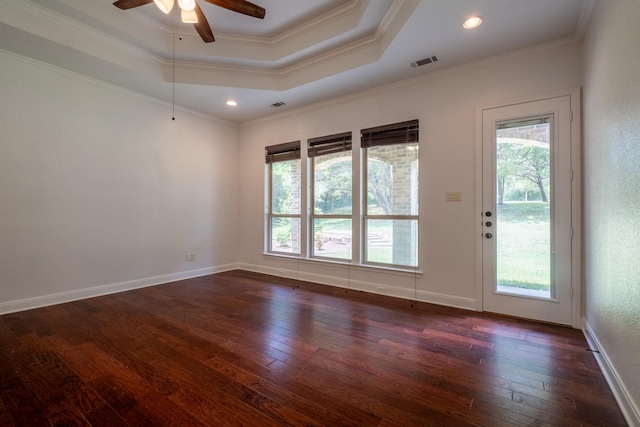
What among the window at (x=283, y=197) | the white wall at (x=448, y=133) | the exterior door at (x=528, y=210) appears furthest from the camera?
the window at (x=283, y=197)

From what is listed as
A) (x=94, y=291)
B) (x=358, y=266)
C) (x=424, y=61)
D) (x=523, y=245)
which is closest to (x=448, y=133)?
(x=424, y=61)

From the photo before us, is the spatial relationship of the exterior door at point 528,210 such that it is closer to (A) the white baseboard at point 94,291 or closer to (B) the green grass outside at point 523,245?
(B) the green grass outside at point 523,245

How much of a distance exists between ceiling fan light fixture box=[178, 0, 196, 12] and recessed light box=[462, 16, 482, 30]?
2327 millimetres

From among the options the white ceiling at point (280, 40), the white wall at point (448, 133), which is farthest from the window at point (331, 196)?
the white ceiling at point (280, 40)

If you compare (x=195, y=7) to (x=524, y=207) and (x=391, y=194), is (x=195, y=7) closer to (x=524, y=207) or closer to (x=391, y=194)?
(x=391, y=194)

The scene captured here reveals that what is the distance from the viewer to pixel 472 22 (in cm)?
253

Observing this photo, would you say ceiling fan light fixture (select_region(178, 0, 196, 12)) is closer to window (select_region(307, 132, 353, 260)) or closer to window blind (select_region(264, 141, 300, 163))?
window (select_region(307, 132, 353, 260))

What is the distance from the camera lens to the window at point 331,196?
14.1 feet

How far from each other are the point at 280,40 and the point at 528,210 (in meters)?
3.45

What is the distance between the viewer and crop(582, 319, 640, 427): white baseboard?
1.48m

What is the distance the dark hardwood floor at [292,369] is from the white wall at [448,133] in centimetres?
48

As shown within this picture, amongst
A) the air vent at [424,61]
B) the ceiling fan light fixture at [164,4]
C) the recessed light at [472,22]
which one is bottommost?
the ceiling fan light fixture at [164,4]

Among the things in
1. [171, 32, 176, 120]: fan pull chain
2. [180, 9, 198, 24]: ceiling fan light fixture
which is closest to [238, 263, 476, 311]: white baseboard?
A: [171, 32, 176, 120]: fan pull chain

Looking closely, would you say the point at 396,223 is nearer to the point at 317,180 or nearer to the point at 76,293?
the point at 317,180
